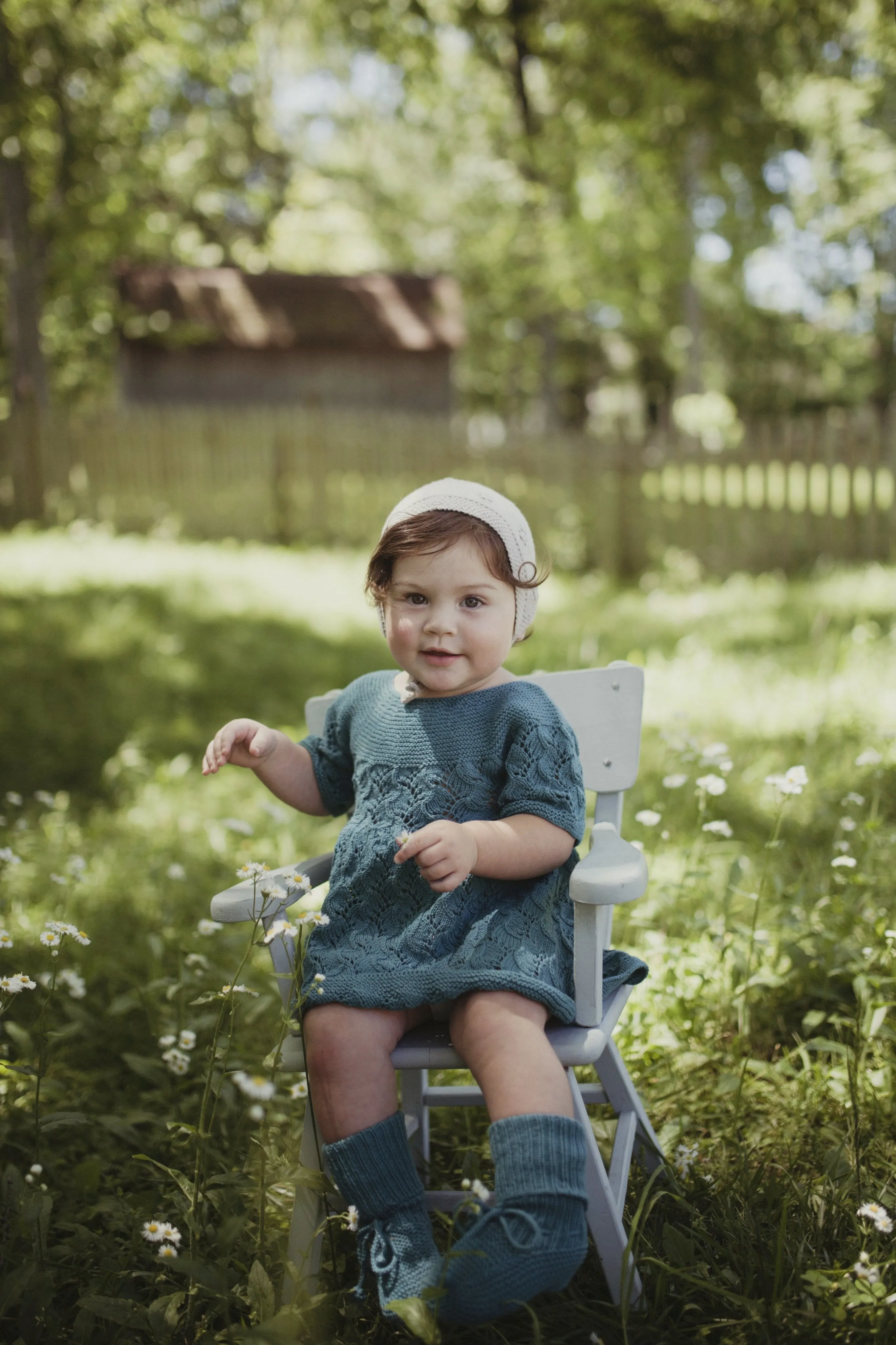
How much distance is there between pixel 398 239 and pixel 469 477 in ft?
67.1

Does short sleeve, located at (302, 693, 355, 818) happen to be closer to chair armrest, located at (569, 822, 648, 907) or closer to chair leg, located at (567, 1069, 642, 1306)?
chair armrest, located at (569, 822, 648, 907)

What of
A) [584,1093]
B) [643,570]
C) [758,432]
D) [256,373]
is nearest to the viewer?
[584,1093]

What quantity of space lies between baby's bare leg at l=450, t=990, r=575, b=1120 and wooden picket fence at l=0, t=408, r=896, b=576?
633 cm

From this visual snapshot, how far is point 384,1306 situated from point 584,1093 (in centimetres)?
61

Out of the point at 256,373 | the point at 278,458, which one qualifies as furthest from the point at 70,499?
the point at 256,373

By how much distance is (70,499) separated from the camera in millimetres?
10984

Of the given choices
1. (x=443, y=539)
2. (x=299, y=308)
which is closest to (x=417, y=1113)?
(x=443, y=539)

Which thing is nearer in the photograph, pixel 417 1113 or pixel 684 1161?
pixel 684 1161

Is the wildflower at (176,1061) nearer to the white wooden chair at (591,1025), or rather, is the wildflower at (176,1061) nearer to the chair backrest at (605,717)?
the white wooden chair at (591,1025)

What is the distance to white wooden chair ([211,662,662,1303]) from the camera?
1611 millimetres

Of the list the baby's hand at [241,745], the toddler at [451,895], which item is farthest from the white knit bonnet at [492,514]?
the baby's hand at [241,745]

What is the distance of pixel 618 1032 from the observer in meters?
2.31

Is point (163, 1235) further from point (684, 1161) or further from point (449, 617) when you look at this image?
point (449, 617)

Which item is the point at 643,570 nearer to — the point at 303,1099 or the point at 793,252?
the point at 303,1099
